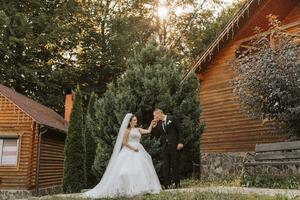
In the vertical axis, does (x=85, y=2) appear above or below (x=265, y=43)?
above

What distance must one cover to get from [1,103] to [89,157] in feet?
17.6

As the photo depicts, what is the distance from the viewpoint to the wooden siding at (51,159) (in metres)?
22.6

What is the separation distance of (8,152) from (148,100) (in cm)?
1126

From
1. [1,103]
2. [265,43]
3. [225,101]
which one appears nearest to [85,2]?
[1,103]

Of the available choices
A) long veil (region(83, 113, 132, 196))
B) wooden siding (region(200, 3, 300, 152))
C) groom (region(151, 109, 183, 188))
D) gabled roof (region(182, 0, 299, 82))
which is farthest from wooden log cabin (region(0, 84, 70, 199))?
long veil (region(83, 113, 132, 196))

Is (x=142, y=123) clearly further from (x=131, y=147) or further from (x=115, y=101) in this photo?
(x=131, y=147)

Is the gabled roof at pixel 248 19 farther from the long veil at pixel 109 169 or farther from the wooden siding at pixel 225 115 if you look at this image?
the long veil at pixel 109 169

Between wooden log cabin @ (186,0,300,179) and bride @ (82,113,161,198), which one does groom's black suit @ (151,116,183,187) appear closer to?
bride @ (82,113,161,198)

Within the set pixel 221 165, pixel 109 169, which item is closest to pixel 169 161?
pixel 109 169

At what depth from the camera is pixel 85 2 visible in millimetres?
36875

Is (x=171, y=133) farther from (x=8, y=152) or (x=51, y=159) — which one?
(x=51, y=159)

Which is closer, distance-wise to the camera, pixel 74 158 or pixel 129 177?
pixel 129 177

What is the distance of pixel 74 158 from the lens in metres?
20.3

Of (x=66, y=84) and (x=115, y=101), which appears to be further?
(x=66, y=84)
